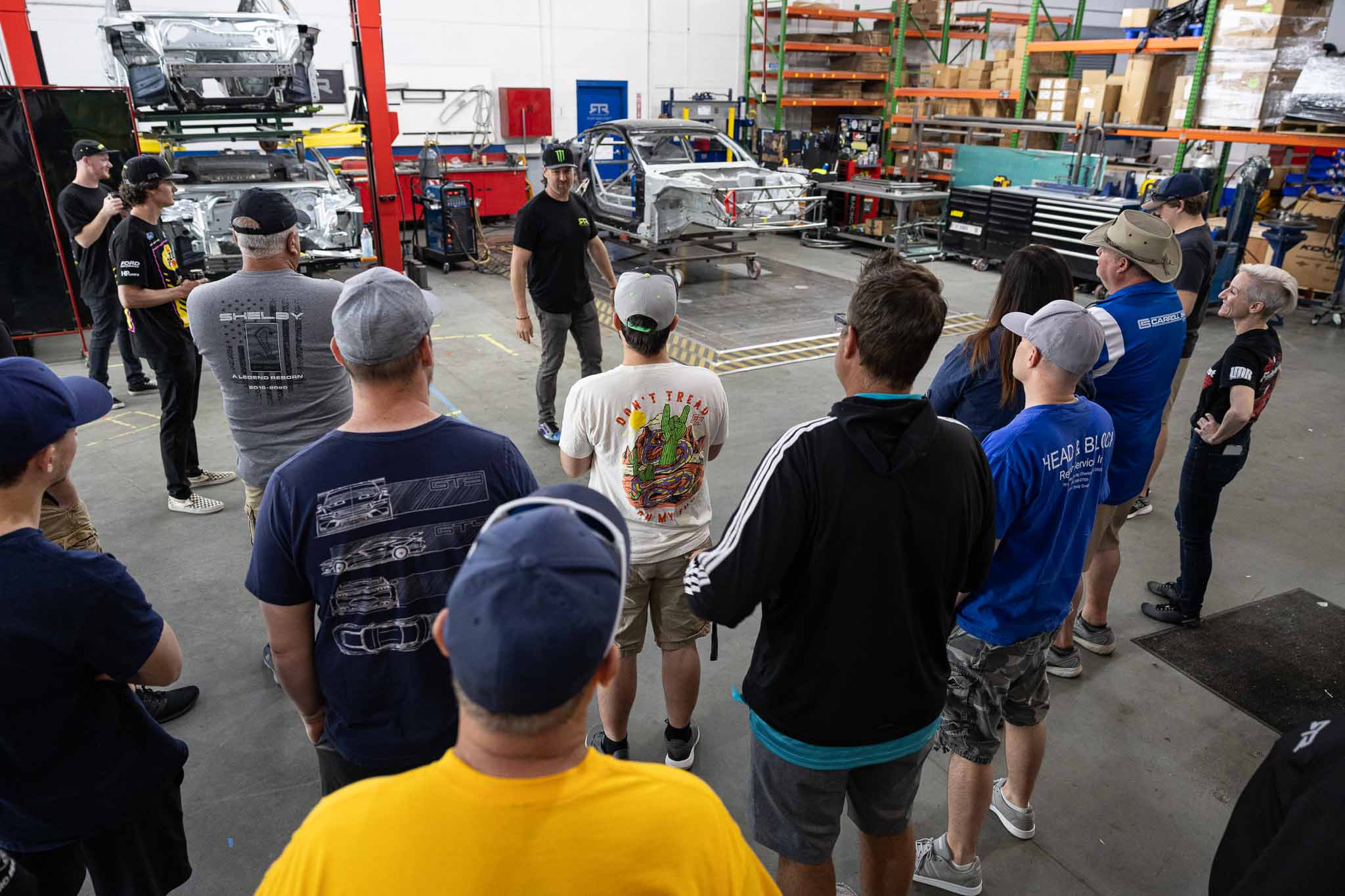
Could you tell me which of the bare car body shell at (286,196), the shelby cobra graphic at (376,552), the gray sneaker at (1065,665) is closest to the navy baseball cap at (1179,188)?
the gray sneaker at (1065,665)

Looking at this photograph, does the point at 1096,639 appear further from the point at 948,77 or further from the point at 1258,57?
the point at 948,77

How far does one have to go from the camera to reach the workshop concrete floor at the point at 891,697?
9.45 feet

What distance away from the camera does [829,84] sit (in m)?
18.0

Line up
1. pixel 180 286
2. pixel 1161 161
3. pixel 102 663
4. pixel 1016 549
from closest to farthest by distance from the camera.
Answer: pixel 102 663
pixel 1016 549
pixel 180 286
pixel 1161 161

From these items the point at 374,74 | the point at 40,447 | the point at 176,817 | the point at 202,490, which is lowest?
the point at 202,490

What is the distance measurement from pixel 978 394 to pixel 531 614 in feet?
7.99

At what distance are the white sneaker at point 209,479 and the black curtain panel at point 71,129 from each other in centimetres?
383

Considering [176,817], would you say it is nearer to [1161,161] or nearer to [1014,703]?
[1014,703]

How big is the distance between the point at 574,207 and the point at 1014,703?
4.47m

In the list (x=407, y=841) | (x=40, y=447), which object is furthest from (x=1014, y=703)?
(x=40, y=447)

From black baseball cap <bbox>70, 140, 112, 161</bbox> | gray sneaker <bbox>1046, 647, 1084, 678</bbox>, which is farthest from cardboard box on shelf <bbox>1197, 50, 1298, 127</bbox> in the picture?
black baseball cap <bbox>70, 140, 112, 161</bbox>

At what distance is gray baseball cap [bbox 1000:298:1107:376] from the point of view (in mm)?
2340

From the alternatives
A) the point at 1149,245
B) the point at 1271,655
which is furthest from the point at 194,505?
the point at 1271,655

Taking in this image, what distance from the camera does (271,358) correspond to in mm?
3061
